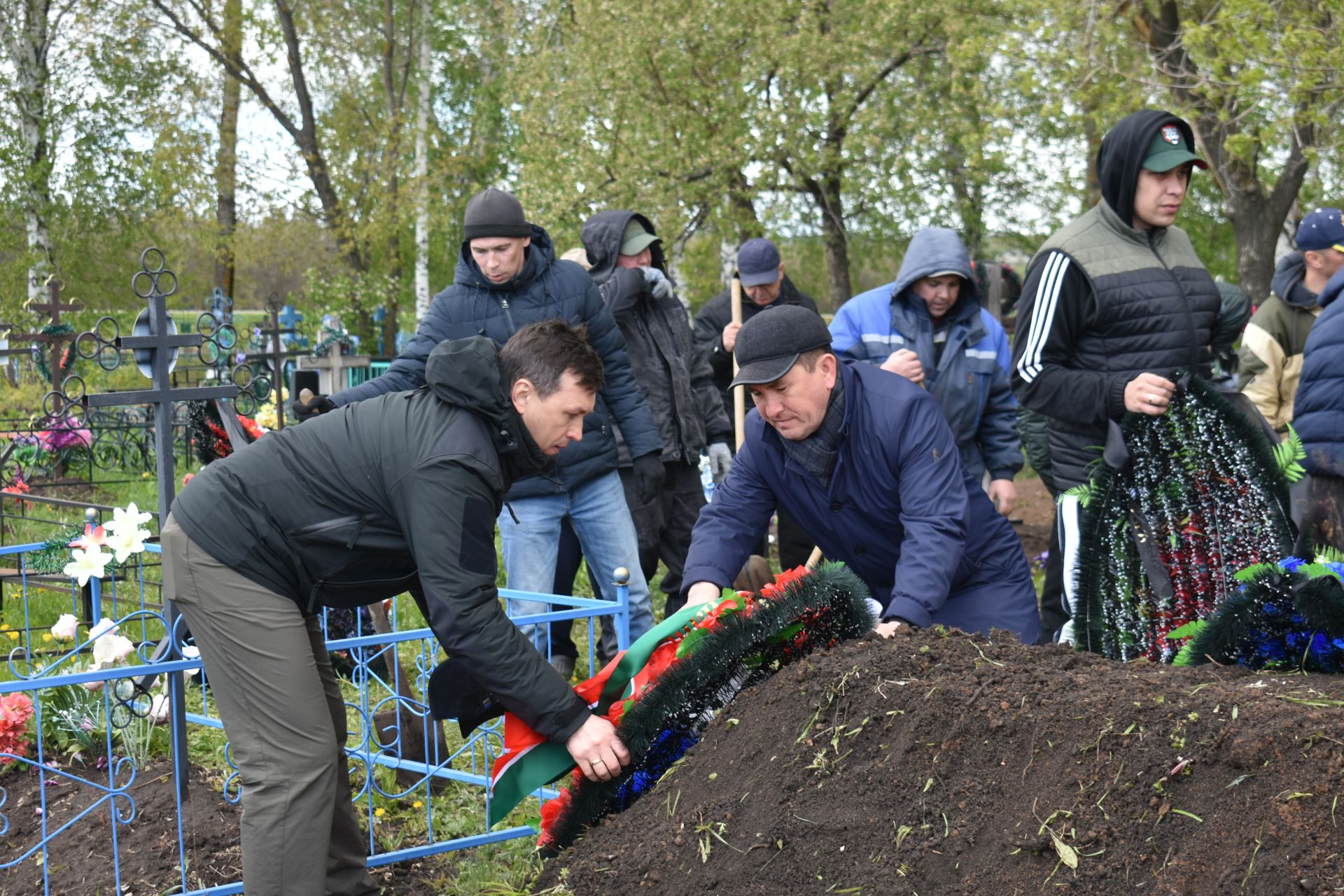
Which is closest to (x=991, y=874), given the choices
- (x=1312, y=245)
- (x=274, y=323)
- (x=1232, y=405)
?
(x=1232, y=405)

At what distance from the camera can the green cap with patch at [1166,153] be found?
3.93 m

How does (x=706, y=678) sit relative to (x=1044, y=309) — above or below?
below

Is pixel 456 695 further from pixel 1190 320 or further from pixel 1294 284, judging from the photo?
pixel 1294 284

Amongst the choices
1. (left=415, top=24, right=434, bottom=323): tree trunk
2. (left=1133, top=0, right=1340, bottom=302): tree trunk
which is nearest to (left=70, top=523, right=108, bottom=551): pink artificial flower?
(left=1133, top=0, right=1340, bottom=302): tree trunk

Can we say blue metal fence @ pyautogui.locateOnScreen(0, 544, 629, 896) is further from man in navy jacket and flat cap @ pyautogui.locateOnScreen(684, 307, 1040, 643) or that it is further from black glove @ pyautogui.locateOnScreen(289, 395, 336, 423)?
black glove @ pyautogui.locateOnScreen(289, 395, 336, 423)

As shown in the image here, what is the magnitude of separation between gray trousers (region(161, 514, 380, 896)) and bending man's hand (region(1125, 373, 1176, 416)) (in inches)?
95.9

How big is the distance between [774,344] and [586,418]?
1.48 metres

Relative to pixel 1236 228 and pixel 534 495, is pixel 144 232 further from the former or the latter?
pixel 534 495

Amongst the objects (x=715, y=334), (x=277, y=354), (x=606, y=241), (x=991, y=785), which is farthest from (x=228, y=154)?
(x=991, y=785)

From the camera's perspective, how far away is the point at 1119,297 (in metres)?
3.99

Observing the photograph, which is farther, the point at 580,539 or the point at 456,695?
the point at 580,539

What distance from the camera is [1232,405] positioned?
3629 millimetres

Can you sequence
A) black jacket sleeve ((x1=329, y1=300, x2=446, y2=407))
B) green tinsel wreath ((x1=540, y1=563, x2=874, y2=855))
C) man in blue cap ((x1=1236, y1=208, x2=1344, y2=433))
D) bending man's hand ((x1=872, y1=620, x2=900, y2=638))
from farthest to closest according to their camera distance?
man in blue cap ((x1=1236, y1=208, x2=1344, y2=433)) < black jacket sleeve ((x1=329, y1=300, x2=446, y2=407)) < bending man's hand ((x1=872, y1=620, x2=900, y2=638)) < green tinsel wreath ((x1=540, y1=563, x2=874, y2=855))

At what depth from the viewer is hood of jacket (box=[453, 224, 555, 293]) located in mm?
4359
